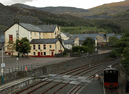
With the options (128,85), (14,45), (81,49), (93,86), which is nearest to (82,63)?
(81,49)

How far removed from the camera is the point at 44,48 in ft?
228

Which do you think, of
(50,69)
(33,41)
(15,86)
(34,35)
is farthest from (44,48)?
(15,86)

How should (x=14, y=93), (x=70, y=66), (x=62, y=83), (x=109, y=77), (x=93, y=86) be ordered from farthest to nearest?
(x=70, y=66) → (x=62, y=83) → (x=93, y=86) → (x=109, y=77) → (x=14, y=93)

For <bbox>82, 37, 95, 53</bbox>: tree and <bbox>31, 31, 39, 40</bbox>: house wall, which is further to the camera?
<bbox>82, 37, 95, 53</bbox>: tree

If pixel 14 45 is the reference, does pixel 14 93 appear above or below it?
below

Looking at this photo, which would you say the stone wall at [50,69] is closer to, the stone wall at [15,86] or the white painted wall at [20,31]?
the stone wall at [15,86]

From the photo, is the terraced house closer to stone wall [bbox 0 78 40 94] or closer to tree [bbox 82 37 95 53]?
tree [bbox 82 37 95 53]

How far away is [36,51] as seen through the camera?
229 feet

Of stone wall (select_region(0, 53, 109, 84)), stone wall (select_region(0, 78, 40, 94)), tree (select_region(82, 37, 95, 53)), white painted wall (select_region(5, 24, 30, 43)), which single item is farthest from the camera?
tree (select_region(82, 37, 95, 53))

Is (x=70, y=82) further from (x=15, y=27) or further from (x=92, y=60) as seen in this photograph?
(x=15, y=27)

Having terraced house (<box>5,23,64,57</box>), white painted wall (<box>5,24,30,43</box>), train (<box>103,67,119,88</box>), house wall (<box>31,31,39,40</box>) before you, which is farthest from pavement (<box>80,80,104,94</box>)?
house wall (<box>31,31,39,40</box>)

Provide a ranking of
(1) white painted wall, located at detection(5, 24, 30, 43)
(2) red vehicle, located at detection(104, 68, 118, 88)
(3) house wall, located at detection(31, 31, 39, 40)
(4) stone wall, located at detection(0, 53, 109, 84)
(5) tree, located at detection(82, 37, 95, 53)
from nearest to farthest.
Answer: (2) red vehicle, located at detection(104, 68, 118, 88) < (4) stone wall, located at detection(0, 53, 109, 84) < (1) white painted wall, located at detection(5, 24, 30, 43) < (3) house wall, located at detection(31, 31, 39, 40) < (5) tree, located at detection(82, 37, 95, 53)

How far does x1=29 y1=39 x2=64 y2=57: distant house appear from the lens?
224 ft

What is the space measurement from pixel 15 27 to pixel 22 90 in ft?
159
